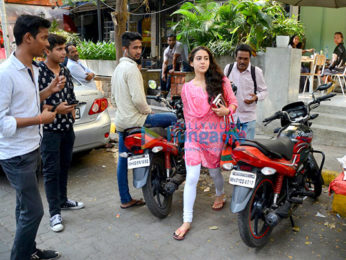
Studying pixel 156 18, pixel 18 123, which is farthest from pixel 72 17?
pixel 18 123

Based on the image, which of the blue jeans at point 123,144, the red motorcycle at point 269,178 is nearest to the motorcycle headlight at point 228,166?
the red motorcycle at point 269,178

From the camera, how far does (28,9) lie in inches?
→ 581

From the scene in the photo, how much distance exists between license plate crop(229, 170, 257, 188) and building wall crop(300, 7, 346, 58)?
8508 mm

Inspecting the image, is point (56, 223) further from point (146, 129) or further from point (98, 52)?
point (98, 52)

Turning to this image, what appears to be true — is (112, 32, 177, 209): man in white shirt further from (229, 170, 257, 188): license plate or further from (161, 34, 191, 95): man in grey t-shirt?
(161, 34, 191, 95): man in grey t-shirt

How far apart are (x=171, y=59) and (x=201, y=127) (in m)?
6.07

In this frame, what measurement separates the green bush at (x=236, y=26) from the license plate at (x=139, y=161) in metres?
4.23

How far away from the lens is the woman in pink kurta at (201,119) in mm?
3424

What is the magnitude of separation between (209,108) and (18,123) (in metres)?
1.83

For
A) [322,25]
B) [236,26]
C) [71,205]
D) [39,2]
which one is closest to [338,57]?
[322,25]

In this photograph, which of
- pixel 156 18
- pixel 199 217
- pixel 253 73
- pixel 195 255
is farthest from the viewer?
pixel 156 18

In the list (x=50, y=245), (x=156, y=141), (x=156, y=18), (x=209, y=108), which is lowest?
(x=50, y=245)

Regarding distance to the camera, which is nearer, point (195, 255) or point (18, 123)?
point (18, 123)

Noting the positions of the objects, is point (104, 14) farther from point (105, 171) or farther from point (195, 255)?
point (195, 255)
